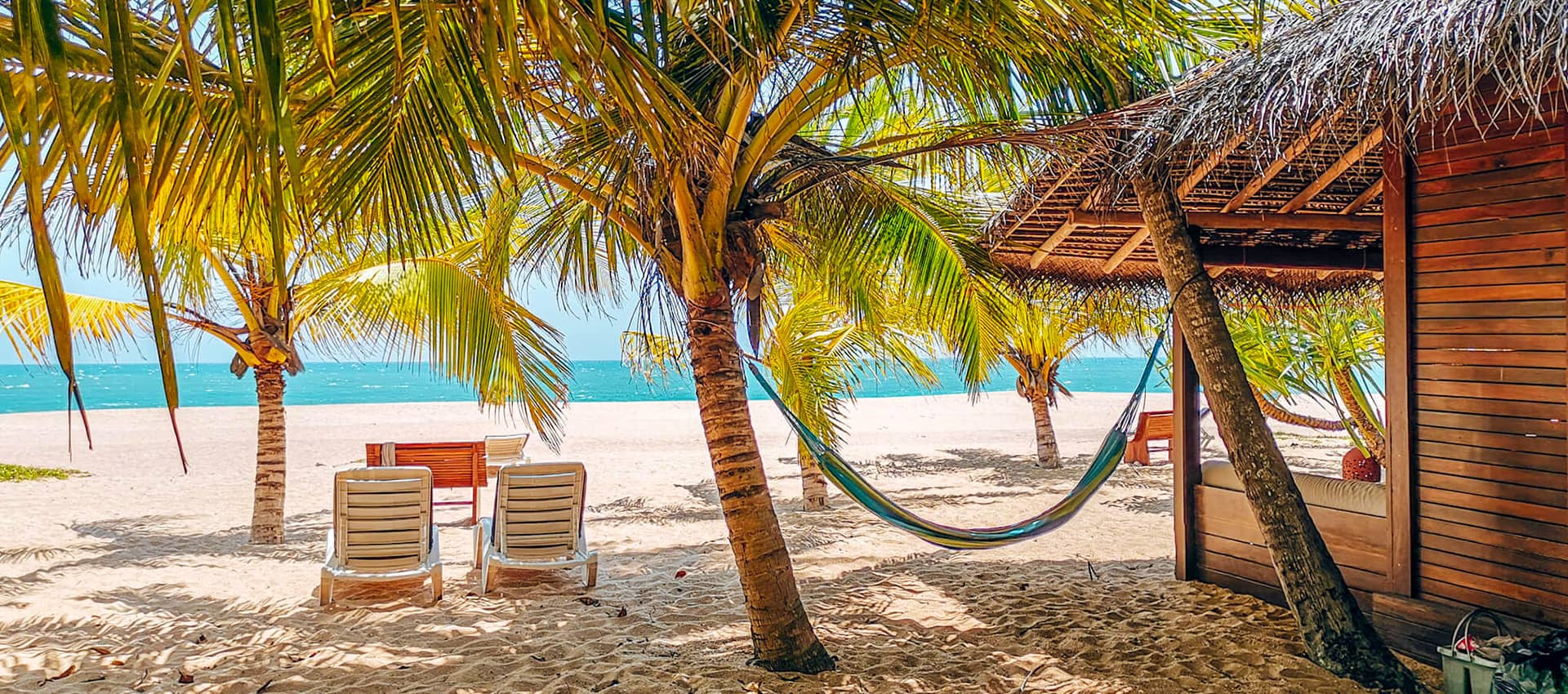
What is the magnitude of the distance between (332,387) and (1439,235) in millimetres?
46806

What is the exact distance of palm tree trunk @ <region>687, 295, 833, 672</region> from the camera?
320 centimetres

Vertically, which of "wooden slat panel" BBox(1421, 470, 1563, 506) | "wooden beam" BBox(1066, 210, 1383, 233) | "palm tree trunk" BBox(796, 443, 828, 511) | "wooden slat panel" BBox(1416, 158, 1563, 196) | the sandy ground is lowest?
the sandy ground

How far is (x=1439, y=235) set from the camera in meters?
2.99

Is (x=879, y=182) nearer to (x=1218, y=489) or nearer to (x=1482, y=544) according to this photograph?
(x=1218, y=489)

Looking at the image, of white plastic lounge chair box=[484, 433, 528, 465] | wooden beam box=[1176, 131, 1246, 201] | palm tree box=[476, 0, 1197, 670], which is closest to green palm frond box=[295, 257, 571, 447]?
palm tree box=[476, 0, 1197, 670]

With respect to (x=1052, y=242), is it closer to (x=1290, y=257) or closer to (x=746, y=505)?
(x=1290, y=257)

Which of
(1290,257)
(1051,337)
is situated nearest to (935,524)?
(1290,257)

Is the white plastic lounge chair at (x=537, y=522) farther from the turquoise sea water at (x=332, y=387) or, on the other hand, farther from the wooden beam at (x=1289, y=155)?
the turquoise sea water at (x=332, y=387)

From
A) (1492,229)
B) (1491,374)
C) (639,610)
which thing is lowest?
(639,610)

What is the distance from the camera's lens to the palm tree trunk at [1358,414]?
6.82 metres

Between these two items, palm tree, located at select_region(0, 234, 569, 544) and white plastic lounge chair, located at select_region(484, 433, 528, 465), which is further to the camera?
white plastic lounge chair, located at select_region(484, 433, 528, 465)

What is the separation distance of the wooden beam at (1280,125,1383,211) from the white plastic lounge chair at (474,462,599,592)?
3.57 metres

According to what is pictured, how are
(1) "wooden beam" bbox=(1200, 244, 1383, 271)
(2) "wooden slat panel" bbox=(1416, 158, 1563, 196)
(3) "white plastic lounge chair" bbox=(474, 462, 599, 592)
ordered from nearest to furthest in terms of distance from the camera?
(2) "wooden slat panel" bbox=(1416, 158, 1563, 196), (1) "wooden beam" bbox=(1200, 244, 1383, 271), (3) "white plastic lounge chair" bbox=(474, 462, 599, 592)

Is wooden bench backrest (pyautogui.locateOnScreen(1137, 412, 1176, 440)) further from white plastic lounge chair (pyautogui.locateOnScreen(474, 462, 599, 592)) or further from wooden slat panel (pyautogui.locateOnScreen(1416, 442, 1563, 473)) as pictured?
white plastic lounge chair (pyautogui.locateOnScreen(474, 462, 599, 592))
